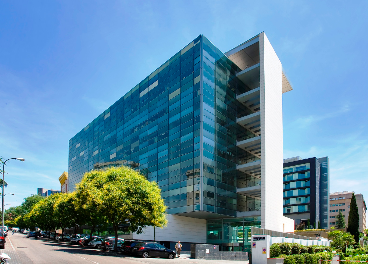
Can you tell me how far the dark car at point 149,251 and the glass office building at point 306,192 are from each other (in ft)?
238

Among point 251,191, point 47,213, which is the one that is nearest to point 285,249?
point 251,191

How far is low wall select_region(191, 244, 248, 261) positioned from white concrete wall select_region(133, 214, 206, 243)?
17059 millimetres

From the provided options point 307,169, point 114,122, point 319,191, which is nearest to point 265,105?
point 114,122

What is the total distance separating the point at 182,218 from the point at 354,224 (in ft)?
123

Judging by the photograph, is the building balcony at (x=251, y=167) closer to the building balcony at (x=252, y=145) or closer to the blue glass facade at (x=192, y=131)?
the blue glass facade at (x=192, y=131)

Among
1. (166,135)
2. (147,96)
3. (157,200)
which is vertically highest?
(147,96)

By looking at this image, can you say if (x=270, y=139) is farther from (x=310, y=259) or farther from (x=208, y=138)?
(x=310, y=259)

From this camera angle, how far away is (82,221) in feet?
158

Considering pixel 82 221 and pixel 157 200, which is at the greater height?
pixel 157 200

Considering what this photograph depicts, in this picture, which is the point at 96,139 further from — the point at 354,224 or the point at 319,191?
the point at 319,191

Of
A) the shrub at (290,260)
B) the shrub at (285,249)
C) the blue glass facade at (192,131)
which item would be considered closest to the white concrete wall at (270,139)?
the blue glass facade at (192,131)

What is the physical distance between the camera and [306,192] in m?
97.6

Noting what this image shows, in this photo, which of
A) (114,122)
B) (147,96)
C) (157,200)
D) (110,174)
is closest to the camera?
(157,200)

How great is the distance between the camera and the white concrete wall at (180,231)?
48656 millimetres
